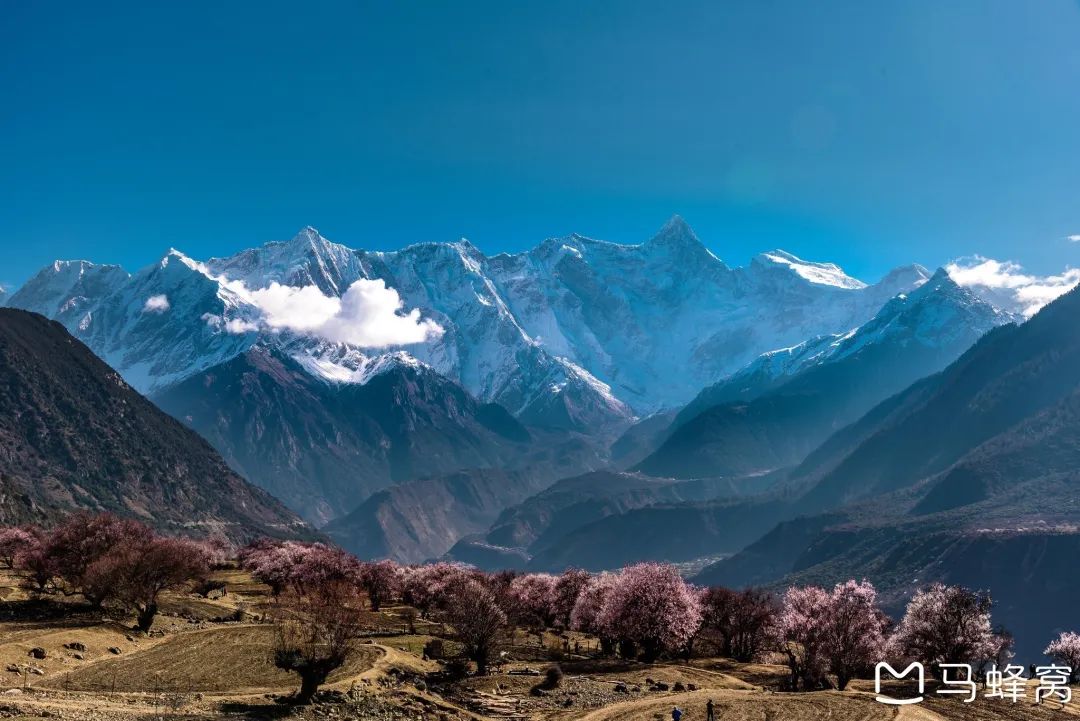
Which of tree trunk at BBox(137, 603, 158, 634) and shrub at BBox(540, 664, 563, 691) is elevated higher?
tree trunk at BBox(137, 603, 158, 634)

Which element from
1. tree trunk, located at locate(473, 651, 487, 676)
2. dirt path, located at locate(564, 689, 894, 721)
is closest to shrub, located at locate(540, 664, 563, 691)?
tree trunk, located at locate(473, 651, 487, 676)

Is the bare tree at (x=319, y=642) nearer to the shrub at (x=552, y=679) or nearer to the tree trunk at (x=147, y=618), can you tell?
the shrub at (x=552, y=679)

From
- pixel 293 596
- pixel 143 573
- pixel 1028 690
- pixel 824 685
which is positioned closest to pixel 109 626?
pixel 143 573

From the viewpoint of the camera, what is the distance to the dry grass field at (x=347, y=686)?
226 ft

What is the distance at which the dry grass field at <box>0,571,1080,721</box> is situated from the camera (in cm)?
6888

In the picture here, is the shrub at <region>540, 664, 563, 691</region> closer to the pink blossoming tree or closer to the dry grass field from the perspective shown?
the dry grass field

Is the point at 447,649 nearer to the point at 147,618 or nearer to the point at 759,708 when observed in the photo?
the point at 147,618

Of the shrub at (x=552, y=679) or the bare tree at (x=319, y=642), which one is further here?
the shrub at (x=552, y=679)

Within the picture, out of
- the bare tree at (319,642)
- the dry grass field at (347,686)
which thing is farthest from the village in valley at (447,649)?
the dry grass field at (347,686)

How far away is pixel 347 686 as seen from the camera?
77.3 meters

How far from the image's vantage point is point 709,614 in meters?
136

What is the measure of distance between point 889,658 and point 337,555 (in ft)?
332

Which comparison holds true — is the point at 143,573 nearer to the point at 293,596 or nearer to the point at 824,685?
the point at 293,596

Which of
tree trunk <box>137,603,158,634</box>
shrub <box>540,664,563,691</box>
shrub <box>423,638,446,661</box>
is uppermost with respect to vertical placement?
tree trunk <box>137,603,158,634</box>
